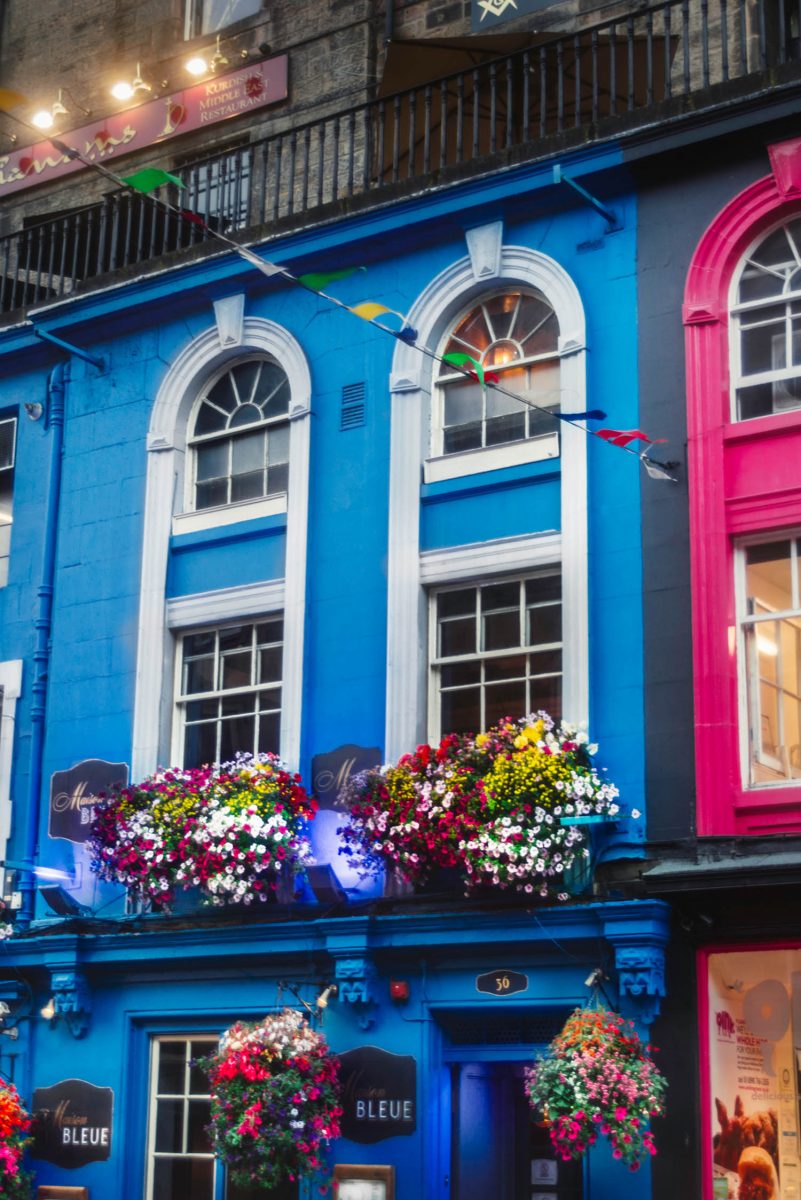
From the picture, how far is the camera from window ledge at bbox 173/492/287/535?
52.4 feet

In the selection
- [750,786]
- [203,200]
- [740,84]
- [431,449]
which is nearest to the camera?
[750,786]

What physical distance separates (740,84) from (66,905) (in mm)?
8929

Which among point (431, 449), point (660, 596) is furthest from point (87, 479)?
point (660, 596)

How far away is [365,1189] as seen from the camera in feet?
44.4

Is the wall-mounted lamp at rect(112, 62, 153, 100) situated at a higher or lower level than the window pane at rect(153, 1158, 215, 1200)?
higher

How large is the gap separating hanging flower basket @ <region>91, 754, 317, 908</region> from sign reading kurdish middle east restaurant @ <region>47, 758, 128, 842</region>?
76 centimetres

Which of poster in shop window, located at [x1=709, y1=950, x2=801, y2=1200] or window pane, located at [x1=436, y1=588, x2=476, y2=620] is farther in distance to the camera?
window pane, located at [x1=436, y1=588, x2=476, y2=620]

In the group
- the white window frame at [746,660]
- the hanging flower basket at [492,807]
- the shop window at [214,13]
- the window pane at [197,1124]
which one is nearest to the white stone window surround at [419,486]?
the hanging flower basket at [492,807]

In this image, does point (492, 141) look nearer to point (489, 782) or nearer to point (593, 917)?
point (489, 782)

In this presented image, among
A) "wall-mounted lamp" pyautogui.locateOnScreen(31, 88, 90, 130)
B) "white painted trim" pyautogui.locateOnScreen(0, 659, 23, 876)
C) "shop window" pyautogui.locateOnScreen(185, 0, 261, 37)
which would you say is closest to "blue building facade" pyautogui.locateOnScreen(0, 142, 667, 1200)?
"white painted trim" pyautogui.locateOnScreen(0, 659, 23, 876)

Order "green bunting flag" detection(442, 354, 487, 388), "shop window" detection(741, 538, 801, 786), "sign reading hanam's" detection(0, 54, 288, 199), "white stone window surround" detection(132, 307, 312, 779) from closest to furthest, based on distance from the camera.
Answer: "green bunting flag" detection(442, 354, 487, 388) < "shop window" detection(741, 538, 801, 786) < "white stone window surround" detection(132, 307, 312, 779) < "sign reading hanam's" detection(0, 54, 288, 199)

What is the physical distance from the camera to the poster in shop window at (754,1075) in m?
12.5

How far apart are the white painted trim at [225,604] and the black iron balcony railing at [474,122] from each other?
3297mm

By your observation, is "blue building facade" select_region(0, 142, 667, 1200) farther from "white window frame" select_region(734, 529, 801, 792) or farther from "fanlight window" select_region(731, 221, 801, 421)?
"fanlight window" select_region(731, 221, 801, 421)
